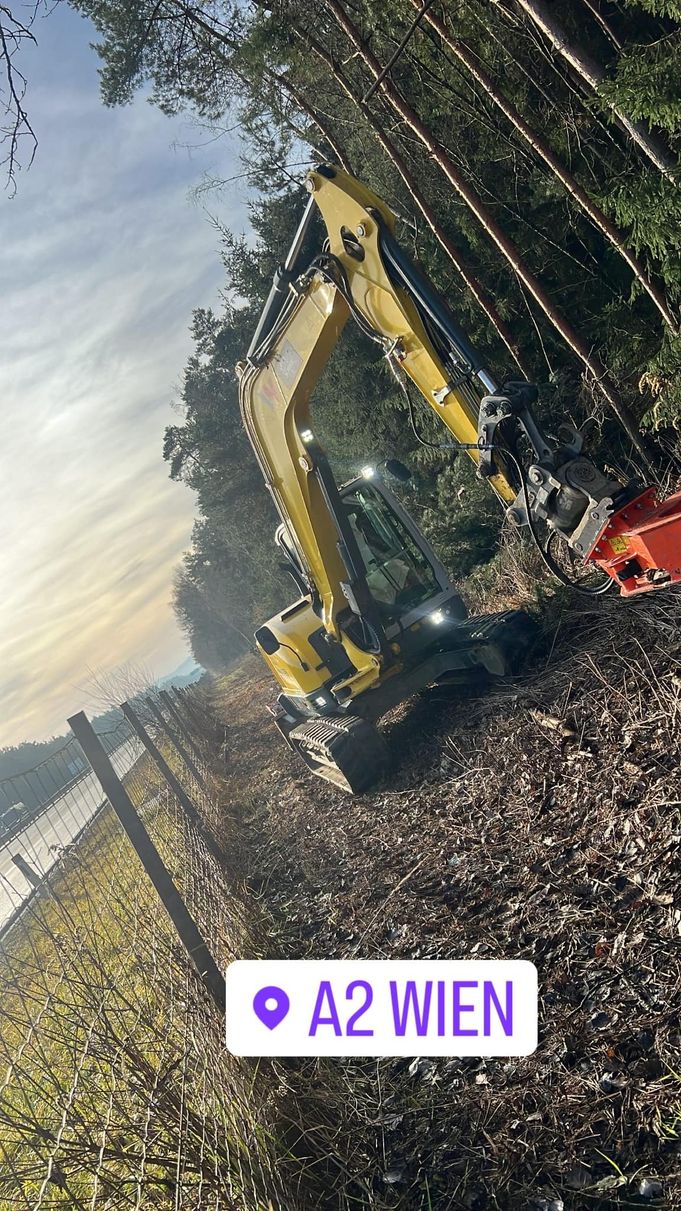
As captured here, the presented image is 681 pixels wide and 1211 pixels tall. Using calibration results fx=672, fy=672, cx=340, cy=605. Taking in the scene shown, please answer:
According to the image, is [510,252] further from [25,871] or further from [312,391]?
[25,871]

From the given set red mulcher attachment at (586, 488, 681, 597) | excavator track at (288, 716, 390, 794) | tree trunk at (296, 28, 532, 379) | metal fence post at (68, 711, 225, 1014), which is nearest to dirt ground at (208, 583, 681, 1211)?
excavator track at (288, 716, 390, 794)

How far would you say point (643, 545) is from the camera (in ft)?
10.9

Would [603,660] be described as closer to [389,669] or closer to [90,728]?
[389,669]

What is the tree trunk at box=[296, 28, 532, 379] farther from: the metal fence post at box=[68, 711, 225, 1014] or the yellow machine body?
the metal fence post at box=[68, 711, 225, 1014]

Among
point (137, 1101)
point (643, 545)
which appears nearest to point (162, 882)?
point (137, 1101)

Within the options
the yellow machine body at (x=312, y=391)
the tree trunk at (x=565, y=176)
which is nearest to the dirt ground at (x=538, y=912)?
the yellow machine body at (x=312, y=391)

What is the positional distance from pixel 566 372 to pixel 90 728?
802 centimetres

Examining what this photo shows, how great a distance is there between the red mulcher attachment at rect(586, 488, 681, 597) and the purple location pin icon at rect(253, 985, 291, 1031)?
2616 millimetres

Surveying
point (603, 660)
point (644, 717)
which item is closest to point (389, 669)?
point (603, 660)

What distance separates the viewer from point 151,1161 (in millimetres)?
2412

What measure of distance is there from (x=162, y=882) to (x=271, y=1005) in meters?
0.79

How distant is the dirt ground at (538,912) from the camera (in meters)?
2.54

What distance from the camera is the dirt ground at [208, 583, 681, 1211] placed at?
2.54 metres

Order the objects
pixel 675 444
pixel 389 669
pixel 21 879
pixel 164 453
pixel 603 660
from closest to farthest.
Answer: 1. pixel 603 660
2. pixel 389 669
3. pixel 675 444
4. pixel 21 879
5. pixel 164 453
